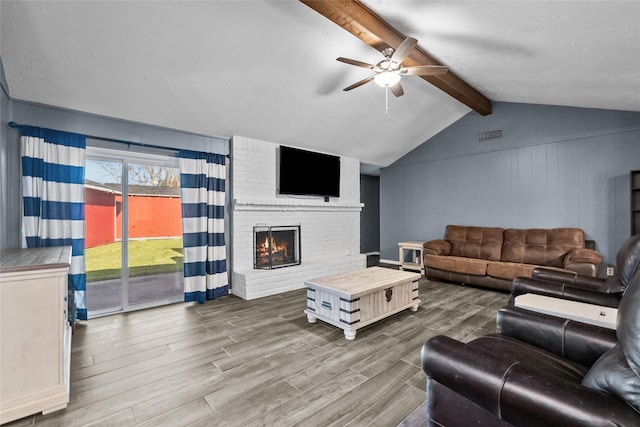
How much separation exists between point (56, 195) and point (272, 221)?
262 cm

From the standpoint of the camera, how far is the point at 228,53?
292cm

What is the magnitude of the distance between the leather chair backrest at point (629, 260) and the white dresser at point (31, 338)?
3.83m

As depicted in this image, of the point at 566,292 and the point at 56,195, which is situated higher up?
the point at 56,195

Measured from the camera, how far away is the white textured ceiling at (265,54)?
226 cm

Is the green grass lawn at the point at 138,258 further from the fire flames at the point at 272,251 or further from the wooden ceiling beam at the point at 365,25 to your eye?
the wooden ceiling beam at the point at 365,25

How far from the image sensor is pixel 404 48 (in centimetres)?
238

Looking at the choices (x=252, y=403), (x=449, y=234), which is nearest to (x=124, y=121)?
(x=252, y=403)

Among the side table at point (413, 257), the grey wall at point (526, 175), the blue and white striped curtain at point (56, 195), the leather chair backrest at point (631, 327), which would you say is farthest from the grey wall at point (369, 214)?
the leather chair backrest at point (631, 327)

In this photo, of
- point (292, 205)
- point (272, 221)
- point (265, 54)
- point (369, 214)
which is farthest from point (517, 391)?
point (369, 214)

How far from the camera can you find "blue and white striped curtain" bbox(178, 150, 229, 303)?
3777 mm

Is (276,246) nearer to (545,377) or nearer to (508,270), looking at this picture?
(508,270)

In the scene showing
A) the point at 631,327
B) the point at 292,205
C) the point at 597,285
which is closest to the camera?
the point at 631,327

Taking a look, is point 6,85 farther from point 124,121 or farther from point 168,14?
point 168,14

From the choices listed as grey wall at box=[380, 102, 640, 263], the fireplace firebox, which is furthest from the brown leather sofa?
the fireplace firebox
